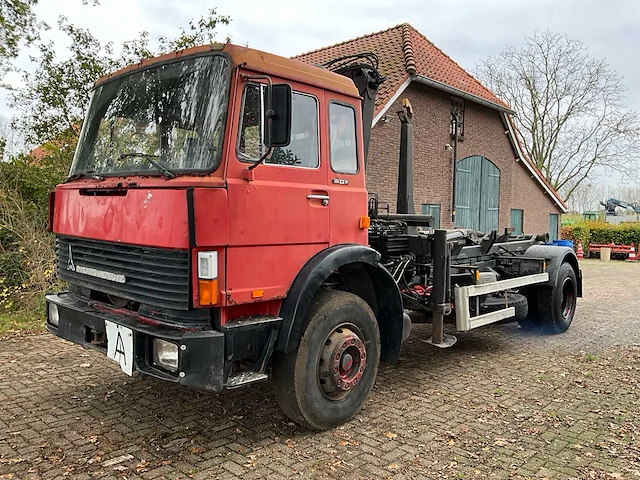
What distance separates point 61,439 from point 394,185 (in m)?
10.7

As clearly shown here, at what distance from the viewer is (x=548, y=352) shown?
6.80 metres

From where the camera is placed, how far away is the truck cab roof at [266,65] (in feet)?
12.0

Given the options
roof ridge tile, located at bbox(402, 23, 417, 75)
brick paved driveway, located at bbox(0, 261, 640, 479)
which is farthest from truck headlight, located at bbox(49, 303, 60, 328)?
roof ridge tile, located at bbox(402, 23, 417, 75)

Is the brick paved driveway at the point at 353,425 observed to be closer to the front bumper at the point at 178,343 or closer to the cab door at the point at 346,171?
the front bumper at the point at 178,343

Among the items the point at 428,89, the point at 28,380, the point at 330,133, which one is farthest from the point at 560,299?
the point at 428,89

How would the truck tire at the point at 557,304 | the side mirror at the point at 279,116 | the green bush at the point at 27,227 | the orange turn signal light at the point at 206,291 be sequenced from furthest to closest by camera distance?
the green bush at the point at 27,227 < the truck tire at the point at 557,304 < the side mirror at the point at 279,116 < the orange turn signal light at the point at 206,291

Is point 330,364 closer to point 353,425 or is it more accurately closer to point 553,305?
point 353,425

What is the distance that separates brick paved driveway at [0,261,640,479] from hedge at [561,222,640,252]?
22.4 m

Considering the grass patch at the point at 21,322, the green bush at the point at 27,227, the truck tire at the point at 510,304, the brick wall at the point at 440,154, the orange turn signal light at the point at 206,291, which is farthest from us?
the brick wall at the point at 440,154

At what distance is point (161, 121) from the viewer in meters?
3.85

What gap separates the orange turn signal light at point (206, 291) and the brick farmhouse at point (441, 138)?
29.7 ft

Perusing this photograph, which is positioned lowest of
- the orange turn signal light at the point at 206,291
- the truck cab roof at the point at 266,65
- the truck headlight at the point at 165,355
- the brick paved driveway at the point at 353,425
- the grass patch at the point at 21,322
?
the brick paved driveway at the point at 353,425

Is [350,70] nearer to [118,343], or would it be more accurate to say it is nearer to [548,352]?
[118,343]

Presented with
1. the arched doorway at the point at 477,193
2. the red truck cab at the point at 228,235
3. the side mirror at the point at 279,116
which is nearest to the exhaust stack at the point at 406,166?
the red truck cab at the point at 228,235
